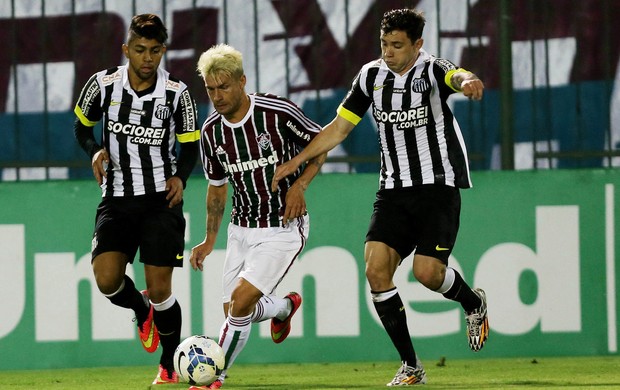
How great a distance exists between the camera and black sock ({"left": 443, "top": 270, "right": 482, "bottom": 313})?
292 inches

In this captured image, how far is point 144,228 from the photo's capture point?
757 cm

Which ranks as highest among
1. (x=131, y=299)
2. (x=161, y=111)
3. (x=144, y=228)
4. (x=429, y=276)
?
(x=161, y=111)

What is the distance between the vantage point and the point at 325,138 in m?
7.25

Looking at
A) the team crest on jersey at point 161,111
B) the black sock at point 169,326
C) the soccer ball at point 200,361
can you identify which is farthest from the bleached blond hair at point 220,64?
the black sock at point 169,326

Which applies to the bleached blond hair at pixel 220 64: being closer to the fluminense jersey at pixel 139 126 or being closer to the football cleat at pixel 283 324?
the fluminense jersey at pixel 139 126

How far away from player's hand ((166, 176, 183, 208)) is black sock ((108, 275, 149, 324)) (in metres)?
0.58

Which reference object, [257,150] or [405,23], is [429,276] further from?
[405,23]

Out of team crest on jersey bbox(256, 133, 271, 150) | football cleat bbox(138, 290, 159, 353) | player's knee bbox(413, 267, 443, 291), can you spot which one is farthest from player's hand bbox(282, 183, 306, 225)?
football cleat bbox(138, 290, 159, 353)

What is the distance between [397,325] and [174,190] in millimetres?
1456

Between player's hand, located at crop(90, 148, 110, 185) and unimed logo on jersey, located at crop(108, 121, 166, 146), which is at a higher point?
unimed logo on jersey, located at crop(108, 121, 166, 146)

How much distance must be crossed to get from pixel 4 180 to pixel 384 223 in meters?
3.21

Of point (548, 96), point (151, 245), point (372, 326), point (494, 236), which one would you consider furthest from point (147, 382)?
point (548, 96)

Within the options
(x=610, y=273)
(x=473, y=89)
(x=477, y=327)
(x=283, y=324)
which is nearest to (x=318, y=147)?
(x=473, y=89)

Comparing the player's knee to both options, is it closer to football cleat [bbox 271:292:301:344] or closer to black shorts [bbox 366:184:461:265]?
black shorts [bbox 366:184:461:265]
